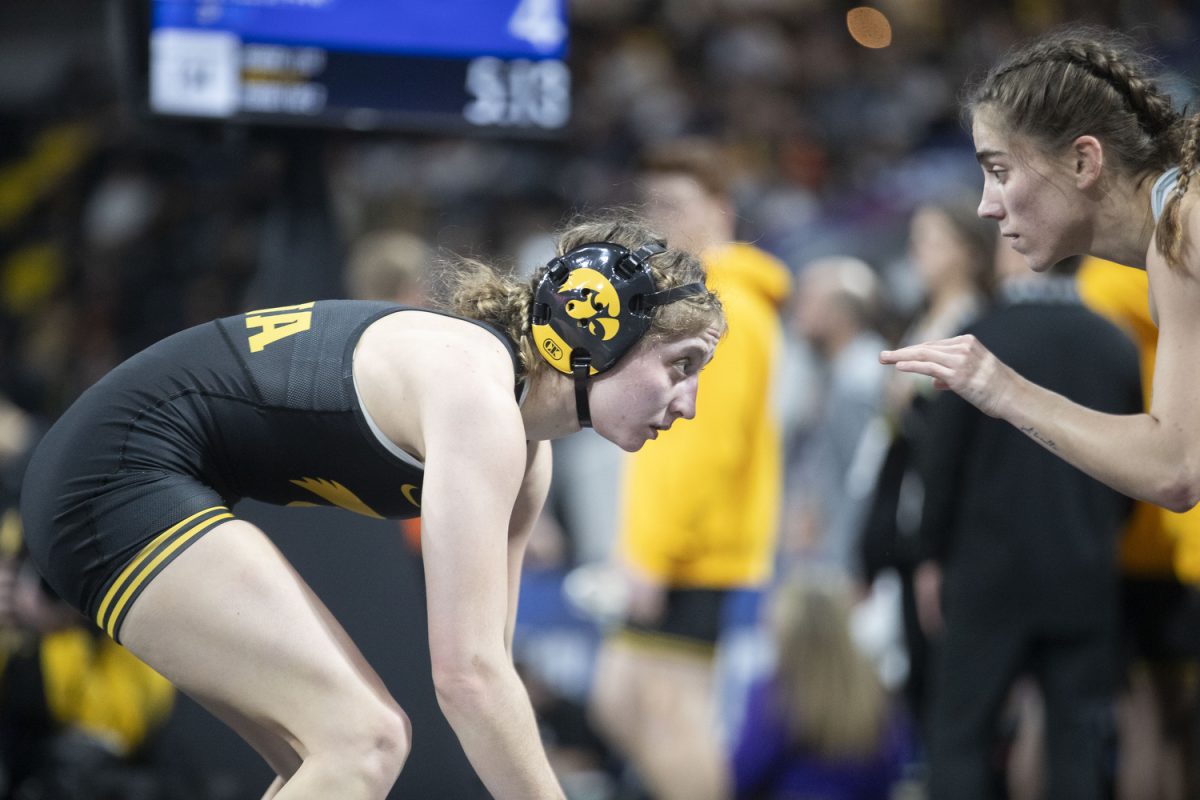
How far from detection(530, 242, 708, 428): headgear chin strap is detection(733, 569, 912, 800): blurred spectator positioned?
8.24 feet

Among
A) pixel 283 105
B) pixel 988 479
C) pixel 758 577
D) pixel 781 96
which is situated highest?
pixel 781 96

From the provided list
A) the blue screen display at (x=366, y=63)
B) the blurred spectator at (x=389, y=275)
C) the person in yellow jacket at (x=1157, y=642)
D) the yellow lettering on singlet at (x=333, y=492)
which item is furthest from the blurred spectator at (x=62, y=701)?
the person in yellow jacket at (x=1157, y=642)

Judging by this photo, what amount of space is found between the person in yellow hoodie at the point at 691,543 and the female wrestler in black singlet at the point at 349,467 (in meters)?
1.77

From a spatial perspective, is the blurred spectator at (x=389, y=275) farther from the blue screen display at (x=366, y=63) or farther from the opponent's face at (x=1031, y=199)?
the opponent's face at (x=1031, y=199)

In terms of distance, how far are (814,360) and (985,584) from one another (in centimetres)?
305

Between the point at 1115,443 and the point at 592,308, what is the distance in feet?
3.34

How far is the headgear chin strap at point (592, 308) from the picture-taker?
2691mm

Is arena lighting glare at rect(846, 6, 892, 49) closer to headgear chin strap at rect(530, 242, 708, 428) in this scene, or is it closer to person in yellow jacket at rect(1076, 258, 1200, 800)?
person in yellow jacket at rect(1076, 258, 1200, 800)

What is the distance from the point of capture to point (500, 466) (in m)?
2.41

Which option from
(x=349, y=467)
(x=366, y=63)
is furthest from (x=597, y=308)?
(x=366, y=63)

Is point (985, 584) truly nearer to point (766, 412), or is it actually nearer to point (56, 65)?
point (766, 412)

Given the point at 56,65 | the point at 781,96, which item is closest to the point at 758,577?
the point at 781,96

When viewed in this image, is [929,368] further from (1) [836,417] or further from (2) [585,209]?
(1) [836,417]

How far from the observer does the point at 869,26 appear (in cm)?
1088
